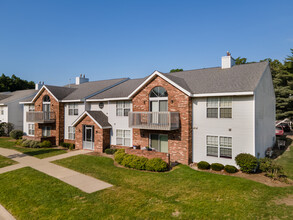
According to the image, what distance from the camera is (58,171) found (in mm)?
14609

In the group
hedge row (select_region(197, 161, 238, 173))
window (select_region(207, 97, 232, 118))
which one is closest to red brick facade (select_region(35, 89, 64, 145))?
hedge row (select_region(197, 161, 238, 173))

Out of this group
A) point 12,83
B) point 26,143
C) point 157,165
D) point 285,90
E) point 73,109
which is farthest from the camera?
point 12,83

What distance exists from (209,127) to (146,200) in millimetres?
8343

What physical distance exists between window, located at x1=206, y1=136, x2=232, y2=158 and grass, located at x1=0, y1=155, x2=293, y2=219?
7.80ft

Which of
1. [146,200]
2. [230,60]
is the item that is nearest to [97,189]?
[146,200]

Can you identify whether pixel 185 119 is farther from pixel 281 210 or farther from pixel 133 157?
pixel 281 210

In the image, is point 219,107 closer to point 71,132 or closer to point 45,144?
point 71,132

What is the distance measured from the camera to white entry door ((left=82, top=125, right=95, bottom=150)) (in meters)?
22.0

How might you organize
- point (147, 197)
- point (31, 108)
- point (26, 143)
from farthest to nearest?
point (31, 108)
point (26, 143)
point (147, 197)

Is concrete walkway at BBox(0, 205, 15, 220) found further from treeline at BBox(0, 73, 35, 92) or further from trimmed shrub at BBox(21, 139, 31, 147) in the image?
treeline at BBox(0, 73, 35, 92)

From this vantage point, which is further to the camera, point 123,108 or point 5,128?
point 5,128

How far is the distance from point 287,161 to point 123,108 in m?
15.5

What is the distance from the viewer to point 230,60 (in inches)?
751

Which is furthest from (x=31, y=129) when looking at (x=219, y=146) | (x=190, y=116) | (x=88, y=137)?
(x=219, y=146)
